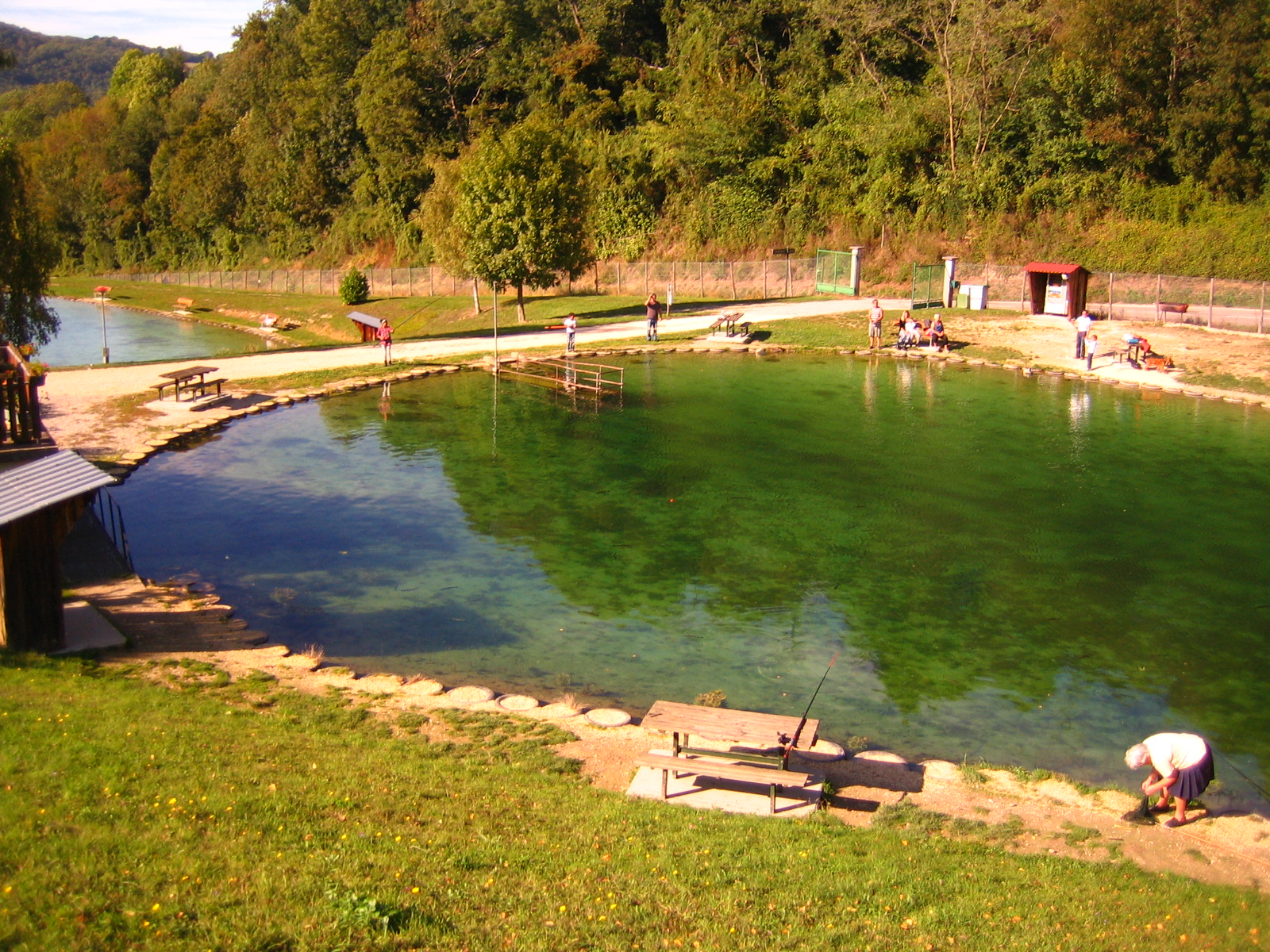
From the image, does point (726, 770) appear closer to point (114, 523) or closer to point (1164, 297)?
point (114, 523)

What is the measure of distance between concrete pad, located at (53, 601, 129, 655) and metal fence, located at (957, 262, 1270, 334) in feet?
107

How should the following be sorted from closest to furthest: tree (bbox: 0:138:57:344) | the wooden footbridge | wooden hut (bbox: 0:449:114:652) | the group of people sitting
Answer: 1. wooden hut (bbox: 0:449:114:652)
2. tree (bbox: 0:138:57:344)
3. the wooden footbridge
4. the group of people sitting

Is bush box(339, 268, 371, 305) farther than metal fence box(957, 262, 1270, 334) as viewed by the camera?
Yes

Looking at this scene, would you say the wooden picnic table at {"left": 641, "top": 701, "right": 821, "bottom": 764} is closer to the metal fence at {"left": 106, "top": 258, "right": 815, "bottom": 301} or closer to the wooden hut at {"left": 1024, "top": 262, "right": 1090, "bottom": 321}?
the wooden hut at {"left": 1024, "top": 262, "right": 1090, "bottom": 321}

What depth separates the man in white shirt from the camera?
10.1 metres

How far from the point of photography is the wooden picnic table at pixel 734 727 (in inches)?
413

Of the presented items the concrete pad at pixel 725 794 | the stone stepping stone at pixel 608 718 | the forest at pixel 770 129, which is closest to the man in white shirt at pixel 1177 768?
the concrete pad at pixel 725 794

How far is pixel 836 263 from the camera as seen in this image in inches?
1817

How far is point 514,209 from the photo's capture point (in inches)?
1554

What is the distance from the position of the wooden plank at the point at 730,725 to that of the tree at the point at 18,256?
2544 cm

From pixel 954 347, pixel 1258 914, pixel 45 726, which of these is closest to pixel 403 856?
pixel 45 726

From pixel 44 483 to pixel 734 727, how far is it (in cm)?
834

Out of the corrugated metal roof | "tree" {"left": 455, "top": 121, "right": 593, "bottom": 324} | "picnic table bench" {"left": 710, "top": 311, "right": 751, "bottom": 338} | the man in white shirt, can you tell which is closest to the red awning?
"picnic table bench" {"left": 710, "top": 311, "right": 751, "bottom": 338}

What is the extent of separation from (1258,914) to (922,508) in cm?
1170
